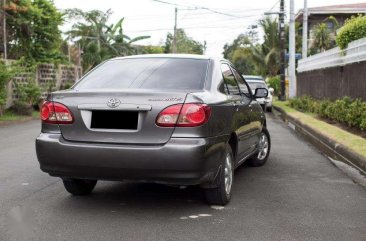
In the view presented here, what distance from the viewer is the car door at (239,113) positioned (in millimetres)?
5995

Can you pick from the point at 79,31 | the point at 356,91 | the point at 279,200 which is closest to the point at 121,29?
the point at 79,31

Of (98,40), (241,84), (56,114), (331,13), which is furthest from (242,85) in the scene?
(331,13)

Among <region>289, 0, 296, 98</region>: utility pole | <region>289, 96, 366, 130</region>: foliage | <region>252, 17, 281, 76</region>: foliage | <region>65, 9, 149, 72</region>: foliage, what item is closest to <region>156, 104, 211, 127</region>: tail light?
<region>289, 96, 366, 130</region>: foliage

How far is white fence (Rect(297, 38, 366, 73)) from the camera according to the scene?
12976mm

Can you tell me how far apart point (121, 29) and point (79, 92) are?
115ft

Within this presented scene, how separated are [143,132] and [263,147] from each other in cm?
373

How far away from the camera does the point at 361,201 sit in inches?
228

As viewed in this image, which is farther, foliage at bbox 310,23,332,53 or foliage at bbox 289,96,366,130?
foliage at bbox 310,23,332,53

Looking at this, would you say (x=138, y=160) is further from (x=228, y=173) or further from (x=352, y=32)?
(x=352, y=32)

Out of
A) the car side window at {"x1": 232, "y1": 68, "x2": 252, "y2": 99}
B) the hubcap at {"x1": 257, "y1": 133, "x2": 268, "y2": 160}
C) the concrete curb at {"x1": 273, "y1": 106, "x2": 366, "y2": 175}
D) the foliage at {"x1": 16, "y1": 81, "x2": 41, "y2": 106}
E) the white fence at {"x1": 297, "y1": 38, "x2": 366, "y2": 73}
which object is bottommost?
the concrete curb at {"x1": 273, "y1": 106, "x2": 366, "y2": 175}

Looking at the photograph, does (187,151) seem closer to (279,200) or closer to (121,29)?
(279,200)

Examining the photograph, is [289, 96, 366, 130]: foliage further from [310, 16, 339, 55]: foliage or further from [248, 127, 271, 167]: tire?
[310, 16, 339, 55]: foliage

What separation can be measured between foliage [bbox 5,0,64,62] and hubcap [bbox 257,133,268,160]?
1461 cm

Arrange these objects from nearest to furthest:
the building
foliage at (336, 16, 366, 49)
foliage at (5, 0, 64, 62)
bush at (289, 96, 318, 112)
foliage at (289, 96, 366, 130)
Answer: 1. foliage at (289, 96, 366, 130)
2. foliage at (336, 16, 366, 49)
3. bush at (289, 96, 318, 112)
4. foliage at (5, 0, 64, 62)
5. the building
